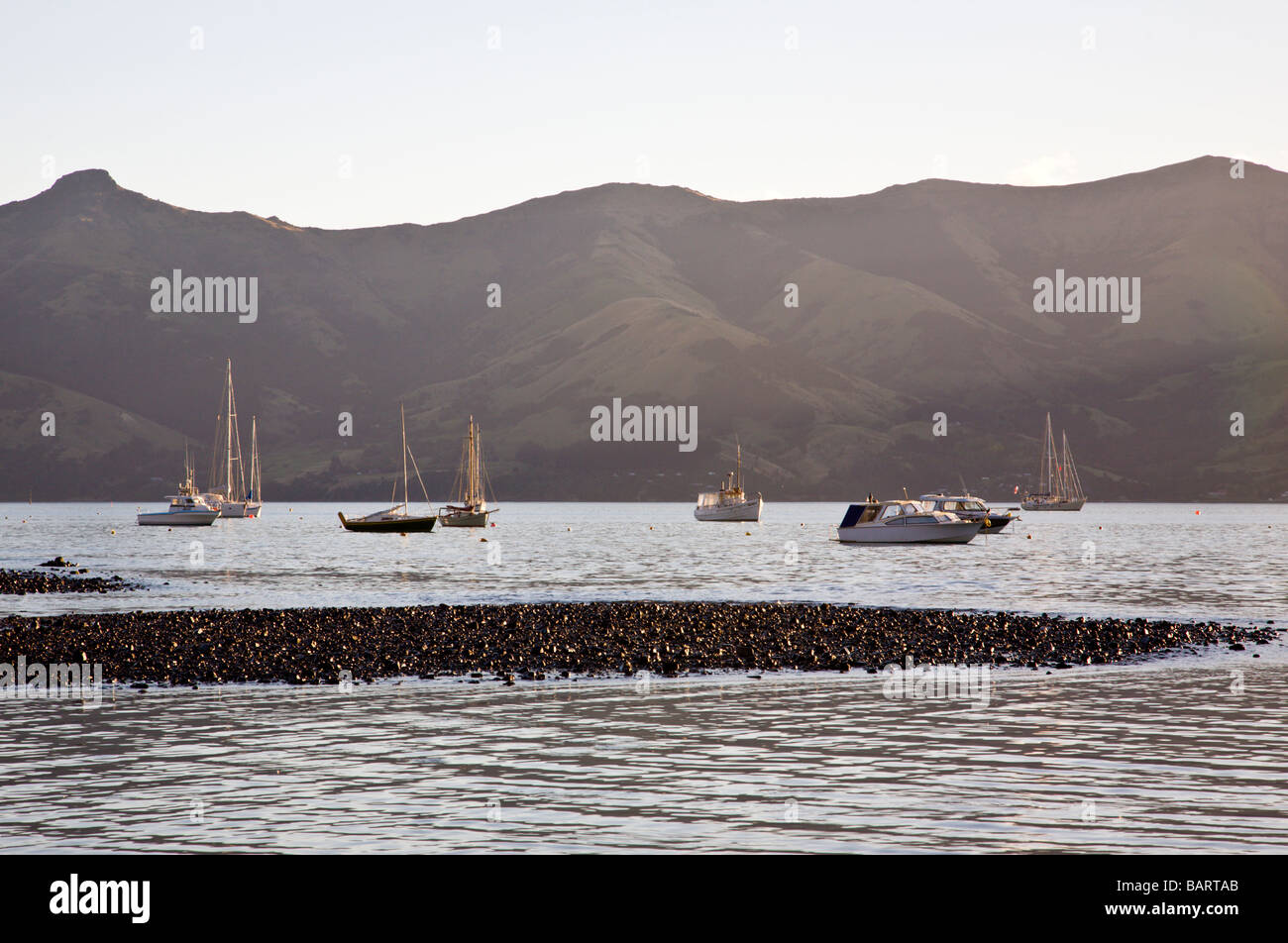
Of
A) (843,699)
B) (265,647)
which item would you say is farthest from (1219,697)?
(265,647)

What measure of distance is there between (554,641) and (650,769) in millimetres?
19609

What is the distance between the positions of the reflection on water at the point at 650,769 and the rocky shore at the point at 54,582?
44385 millimetres

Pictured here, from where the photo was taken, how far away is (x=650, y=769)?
77.0ft

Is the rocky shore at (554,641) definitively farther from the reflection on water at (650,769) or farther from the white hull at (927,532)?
the white hull at (927,532)

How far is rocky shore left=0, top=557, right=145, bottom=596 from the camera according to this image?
72562 millimetres

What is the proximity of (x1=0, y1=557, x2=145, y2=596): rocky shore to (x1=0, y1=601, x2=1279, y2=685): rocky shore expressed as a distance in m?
24.2

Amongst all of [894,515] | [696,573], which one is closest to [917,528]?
[894,515]

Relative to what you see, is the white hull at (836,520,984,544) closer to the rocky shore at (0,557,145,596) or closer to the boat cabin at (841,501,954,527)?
the boat cabin at (841,501,954,527)

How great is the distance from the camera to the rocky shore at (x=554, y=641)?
3731 centimetres

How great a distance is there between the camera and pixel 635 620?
49.4 meters
